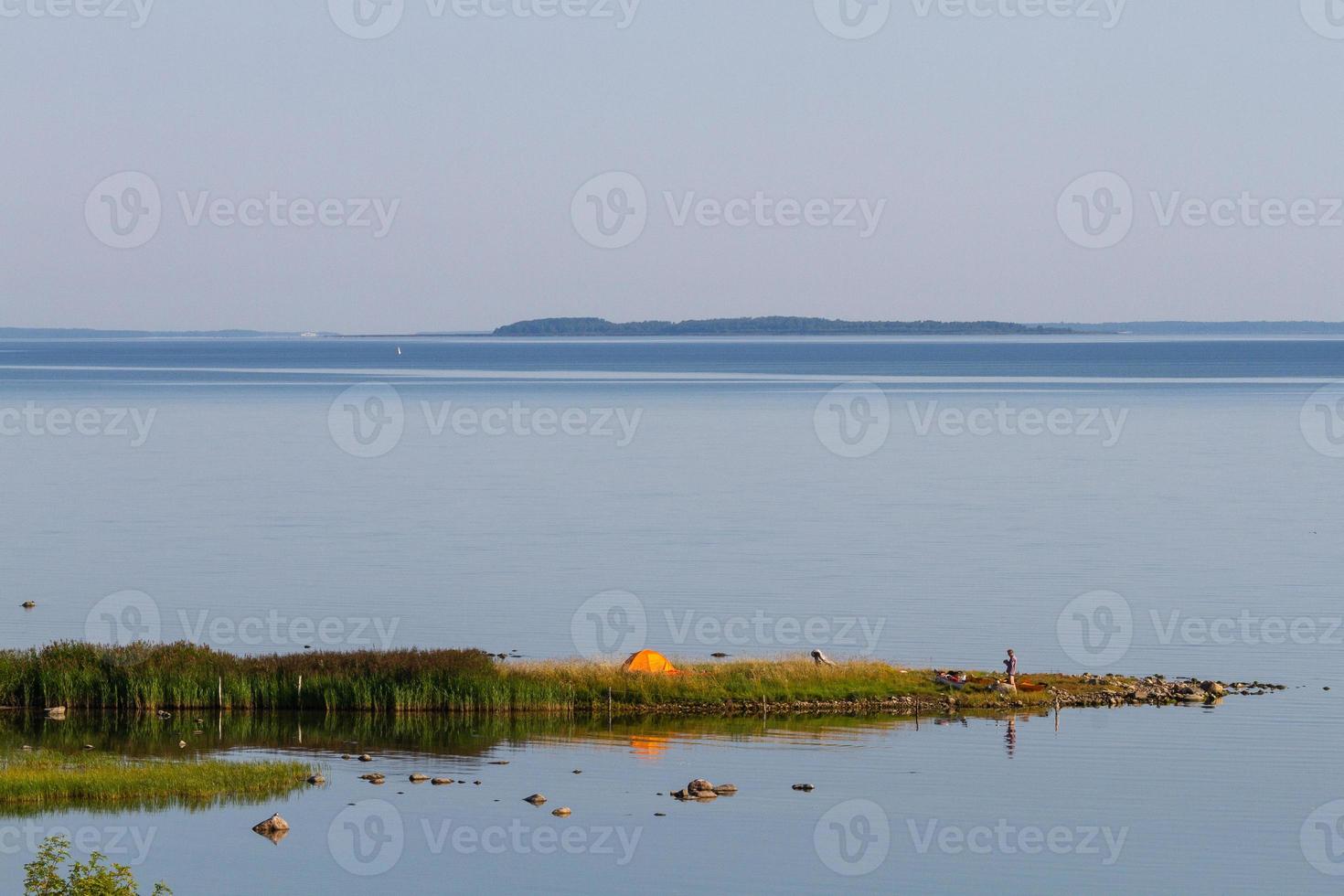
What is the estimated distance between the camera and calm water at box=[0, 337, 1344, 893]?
45.3m

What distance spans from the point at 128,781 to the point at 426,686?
1318 centimetres

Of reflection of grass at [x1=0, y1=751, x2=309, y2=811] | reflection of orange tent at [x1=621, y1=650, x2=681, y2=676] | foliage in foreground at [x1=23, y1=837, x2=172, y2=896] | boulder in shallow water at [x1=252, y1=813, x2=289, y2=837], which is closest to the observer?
foliage in foreground at [x1=23, y1=837, x2=172, y2=896]

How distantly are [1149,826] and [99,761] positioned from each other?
92.1ft

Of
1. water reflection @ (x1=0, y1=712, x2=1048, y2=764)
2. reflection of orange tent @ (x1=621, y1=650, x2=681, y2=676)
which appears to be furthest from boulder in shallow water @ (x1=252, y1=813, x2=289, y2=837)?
reflection of orange tent @ (x1=621, y1=650, x2=681, y2=676)

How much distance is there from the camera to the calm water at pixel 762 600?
149ft

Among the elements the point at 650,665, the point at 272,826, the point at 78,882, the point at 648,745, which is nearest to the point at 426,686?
the point at 650,665

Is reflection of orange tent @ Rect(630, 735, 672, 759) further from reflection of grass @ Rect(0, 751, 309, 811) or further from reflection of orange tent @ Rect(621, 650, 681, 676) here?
reflection of grass @ Rect(0, 751, 309, 811)

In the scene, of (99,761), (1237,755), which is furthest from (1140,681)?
(99,761)

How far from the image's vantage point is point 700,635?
242 feet

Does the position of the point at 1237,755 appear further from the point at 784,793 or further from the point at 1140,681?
the point at 784,793

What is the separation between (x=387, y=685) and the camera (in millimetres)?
59156

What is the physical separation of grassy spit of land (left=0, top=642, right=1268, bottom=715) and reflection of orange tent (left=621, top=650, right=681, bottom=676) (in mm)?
324

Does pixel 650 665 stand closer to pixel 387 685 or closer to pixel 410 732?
pixel 410 732

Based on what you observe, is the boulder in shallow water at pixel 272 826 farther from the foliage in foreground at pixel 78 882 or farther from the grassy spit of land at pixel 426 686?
the grassy spit of land at pixel 426 686
